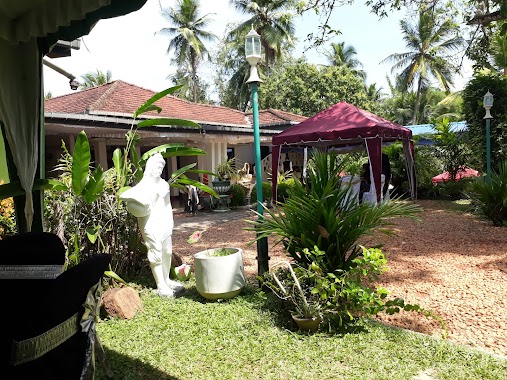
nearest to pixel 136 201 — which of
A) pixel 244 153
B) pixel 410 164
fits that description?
pixel 410 164

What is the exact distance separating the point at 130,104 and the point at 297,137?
6.01 meters

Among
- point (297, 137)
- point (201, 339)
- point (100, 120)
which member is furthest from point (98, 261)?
point (297, 137)

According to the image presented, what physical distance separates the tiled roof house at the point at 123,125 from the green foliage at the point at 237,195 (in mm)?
1732

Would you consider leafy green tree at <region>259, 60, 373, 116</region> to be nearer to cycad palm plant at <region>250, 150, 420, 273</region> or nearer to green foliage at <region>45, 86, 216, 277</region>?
green foliage at <region>45, 86, 216, 277</region>

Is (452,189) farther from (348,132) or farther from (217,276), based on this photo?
(217,276)

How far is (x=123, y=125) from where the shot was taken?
381 inches

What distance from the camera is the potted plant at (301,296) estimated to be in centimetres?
344

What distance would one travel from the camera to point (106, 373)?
2.72 metres

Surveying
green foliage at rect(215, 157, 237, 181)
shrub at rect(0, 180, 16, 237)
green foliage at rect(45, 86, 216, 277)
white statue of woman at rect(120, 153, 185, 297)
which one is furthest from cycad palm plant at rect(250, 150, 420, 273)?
green foliage at rect(215, 157, 237, 181)

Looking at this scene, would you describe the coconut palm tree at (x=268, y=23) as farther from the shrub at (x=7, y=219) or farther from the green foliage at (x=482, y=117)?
the shrub at (x=7, y=219)

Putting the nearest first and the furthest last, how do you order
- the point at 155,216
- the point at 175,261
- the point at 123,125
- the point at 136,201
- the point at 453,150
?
the point at 136,201 → the point at 155,216 → the point at 175,261 → the point at 123,125 → the point at 453,150

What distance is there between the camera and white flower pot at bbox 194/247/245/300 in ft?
13.6

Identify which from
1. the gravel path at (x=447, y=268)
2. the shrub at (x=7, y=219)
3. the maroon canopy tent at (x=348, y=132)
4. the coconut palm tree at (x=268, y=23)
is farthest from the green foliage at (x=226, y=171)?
the coconut palm tree at (x=268, y=23)

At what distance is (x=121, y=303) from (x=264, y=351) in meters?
1.57
